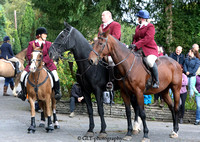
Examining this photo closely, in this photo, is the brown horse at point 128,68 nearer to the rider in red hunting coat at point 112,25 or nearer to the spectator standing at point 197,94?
the rider in red hunting coat at point 112,25

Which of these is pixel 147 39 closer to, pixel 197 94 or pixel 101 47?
pixel 101 47

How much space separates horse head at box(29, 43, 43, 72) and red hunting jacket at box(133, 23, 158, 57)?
2.48m

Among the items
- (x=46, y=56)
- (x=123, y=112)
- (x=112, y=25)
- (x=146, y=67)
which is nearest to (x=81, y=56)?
(x=112, y=25)

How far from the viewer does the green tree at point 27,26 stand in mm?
35287

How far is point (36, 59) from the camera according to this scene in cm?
848

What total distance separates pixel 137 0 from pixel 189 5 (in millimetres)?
2678

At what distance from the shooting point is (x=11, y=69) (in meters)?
17.0

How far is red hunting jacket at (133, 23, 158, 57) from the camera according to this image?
8.30 metres

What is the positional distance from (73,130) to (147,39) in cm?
329

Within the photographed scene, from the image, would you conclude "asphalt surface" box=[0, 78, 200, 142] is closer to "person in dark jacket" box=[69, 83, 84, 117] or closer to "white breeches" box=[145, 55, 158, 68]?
"person in dark jacket" box=[69, 83, 84, 117]

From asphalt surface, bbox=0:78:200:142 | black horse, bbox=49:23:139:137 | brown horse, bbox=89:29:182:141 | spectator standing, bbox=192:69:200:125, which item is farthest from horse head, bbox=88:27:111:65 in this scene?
spectator standing, bbox=192:69:200:125

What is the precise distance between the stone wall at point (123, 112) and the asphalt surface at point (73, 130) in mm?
270

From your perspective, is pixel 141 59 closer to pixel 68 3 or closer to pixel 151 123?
pixel 151 123

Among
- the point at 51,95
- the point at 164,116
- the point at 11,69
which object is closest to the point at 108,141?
the point at 51,95
